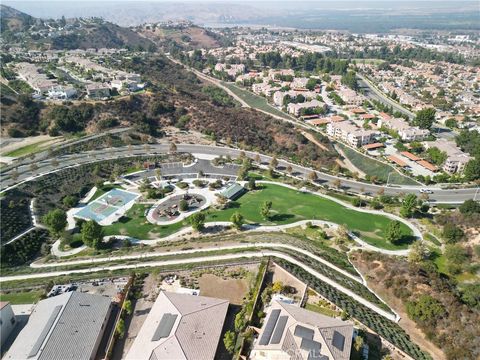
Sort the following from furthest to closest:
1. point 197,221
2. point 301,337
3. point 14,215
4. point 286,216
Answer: point 286,216
point 14,215
point 197,221
point 301,337

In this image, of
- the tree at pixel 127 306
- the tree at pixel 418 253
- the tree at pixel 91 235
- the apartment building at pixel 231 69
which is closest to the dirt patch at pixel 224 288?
the tree at pixel 127 306

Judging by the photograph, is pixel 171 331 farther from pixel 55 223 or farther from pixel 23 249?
pixel 23 249

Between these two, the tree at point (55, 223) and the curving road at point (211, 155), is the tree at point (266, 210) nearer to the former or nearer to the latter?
the curving road at point (211, 155)

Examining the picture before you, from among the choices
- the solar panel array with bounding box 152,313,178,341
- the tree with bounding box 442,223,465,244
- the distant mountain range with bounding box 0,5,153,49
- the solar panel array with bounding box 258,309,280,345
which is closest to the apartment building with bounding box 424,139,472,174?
the tree with bounding box 442,223,465,244

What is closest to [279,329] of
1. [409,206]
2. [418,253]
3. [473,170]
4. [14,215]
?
[418,253]

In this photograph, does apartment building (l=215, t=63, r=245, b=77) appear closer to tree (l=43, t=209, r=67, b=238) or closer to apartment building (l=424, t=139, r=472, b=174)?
apartment building (l=424, t=139, r=472, b=174)

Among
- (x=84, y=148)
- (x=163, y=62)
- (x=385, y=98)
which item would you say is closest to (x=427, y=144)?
(x=385, y=98)
